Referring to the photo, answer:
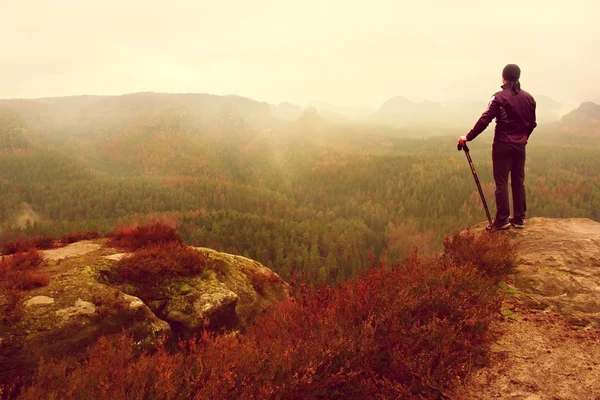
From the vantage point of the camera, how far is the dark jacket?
828cm

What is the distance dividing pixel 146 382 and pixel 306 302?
313 centimetres

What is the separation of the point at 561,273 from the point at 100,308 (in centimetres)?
922

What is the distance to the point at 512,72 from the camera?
8.22 m

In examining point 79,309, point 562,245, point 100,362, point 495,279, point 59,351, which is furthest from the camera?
point 562,245

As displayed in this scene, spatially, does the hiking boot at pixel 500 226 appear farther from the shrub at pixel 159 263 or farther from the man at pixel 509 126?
the shrub at pixel 159 263

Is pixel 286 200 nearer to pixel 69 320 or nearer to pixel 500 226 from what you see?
pixel 500 226

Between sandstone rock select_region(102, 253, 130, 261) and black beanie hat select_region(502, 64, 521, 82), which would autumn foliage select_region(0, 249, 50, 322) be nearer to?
sandstone rock select_region(102, 253, 130, 261)

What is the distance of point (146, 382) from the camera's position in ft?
12.1

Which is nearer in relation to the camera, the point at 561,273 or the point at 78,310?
the point at 78,310

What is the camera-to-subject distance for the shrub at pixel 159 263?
793 cm

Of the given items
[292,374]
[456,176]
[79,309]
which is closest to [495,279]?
[292,374]

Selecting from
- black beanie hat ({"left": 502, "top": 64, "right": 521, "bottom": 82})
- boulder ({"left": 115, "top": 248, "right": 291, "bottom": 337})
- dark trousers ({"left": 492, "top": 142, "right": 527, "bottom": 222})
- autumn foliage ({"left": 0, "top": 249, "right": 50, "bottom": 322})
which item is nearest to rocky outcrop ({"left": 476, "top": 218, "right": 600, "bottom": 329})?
dark trousers ({"left": 492, "top": 142, "right": 527, "bottom": 222})

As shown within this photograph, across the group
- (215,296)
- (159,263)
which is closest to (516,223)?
(215,296)

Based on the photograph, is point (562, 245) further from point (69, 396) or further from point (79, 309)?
point (79, 309)
